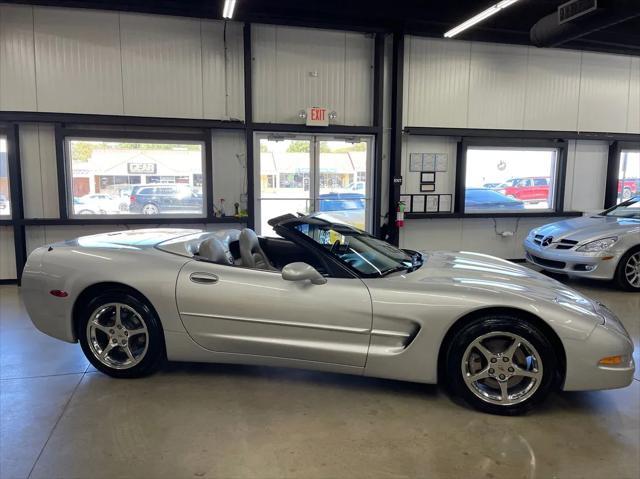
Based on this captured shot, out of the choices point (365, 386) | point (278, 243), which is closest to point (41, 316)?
point (278, 243)

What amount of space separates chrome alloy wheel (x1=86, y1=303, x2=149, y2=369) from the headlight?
5.50 m

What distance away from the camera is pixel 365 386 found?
301 cm

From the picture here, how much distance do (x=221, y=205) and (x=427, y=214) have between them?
3526 millimetres

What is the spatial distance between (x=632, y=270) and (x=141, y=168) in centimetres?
713

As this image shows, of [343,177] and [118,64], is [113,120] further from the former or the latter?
[343,177]

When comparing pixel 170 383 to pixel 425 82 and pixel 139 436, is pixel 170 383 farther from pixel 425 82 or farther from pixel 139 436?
pixel 425 82

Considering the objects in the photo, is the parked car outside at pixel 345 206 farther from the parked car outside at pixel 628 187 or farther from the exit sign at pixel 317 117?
the parked car outside at pixel 628 187

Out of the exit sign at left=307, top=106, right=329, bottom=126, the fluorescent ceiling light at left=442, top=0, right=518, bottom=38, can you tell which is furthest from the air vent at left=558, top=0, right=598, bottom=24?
the exit sign at left=307, top=106, right=329, bottom=126

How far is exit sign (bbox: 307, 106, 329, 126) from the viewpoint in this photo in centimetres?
691

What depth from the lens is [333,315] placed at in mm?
2701

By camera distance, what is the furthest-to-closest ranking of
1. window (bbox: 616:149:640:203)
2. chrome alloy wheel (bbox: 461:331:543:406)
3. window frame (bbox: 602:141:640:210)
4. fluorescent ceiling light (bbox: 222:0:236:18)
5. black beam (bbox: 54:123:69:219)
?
window (bbox: 616:149:640:203)
window frame (bbox: 602:141:640:210)
black beam (bbox: 54:123:69:219)
fluorescent ceiling light (bbox: 222:0:236:18)
chrome alloy wheel (bbox: 461:331:543:406)

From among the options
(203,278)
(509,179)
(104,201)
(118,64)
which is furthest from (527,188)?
(104,201)

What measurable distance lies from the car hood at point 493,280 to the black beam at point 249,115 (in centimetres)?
406

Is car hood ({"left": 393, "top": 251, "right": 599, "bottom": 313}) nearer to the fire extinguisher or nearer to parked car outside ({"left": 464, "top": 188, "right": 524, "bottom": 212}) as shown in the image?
the fire extinguisher
